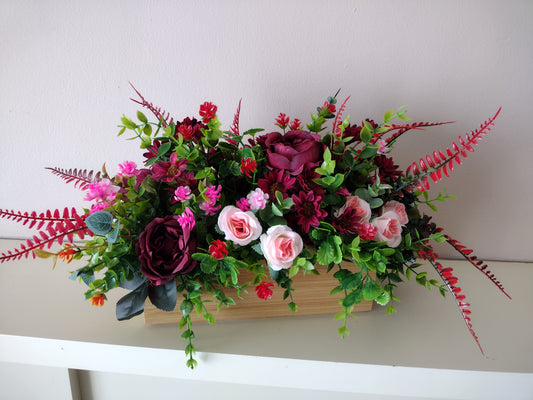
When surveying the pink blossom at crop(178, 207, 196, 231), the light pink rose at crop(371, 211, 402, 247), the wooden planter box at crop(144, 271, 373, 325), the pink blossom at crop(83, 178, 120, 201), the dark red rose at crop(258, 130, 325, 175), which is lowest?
the wooden planter box at crop(144, 271, 373, 325)

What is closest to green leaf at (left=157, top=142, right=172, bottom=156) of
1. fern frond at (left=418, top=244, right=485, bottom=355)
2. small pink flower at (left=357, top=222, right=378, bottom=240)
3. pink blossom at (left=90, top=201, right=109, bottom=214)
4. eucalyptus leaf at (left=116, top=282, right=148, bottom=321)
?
pink blossom at (left=90, top=201, right=109, bottom=214)

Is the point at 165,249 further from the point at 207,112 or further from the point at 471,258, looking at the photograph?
the point at 471,258

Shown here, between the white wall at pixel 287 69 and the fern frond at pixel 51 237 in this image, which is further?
the white wall at pixel 287 69

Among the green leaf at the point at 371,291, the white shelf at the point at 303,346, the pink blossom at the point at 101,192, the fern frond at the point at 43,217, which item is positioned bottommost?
the white shelf at the point at 303,346

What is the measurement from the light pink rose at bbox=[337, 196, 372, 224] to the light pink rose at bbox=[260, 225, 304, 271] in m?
0.10

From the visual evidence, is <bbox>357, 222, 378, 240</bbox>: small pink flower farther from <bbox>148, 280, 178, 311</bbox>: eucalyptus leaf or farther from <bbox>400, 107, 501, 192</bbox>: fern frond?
<bbox>148, 280, 178, 311</bbox>: eucalyptus leaf

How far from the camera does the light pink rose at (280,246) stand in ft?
1.42

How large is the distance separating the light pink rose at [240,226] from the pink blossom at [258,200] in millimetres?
19

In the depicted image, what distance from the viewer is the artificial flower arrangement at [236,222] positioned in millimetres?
450

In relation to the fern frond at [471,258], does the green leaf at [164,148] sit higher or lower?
higher

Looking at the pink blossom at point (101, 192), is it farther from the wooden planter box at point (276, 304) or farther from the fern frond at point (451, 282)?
the fern frond at point (451, 282)

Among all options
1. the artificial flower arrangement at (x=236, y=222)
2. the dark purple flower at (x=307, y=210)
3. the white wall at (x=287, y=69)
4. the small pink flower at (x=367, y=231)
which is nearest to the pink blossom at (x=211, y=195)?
the artificial flower arrangement at (x=236, y=222)

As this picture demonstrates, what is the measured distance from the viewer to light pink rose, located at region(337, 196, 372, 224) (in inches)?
19.1

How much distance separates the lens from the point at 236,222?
445 millimetres
